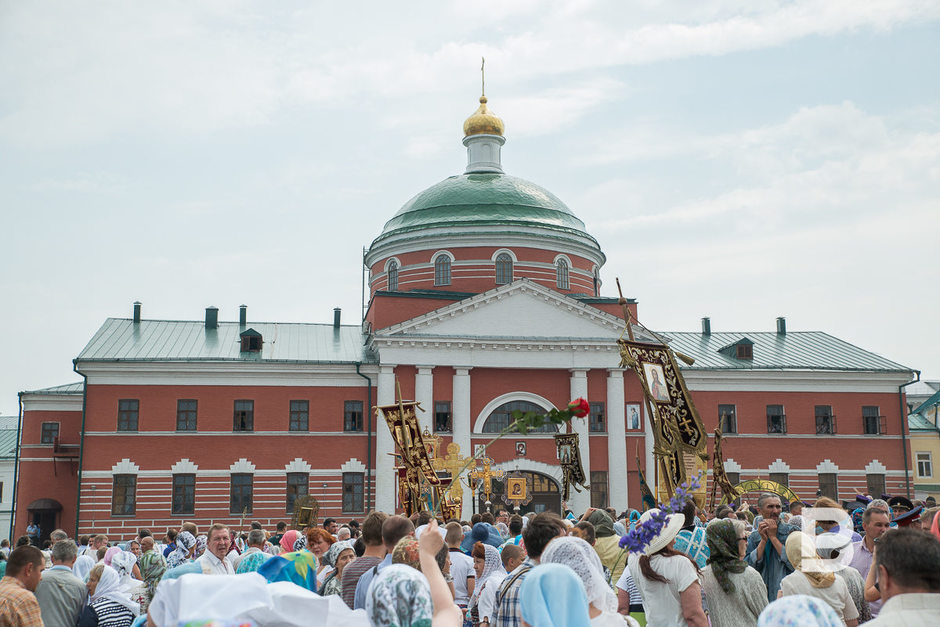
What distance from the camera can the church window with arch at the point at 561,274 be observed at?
131ft

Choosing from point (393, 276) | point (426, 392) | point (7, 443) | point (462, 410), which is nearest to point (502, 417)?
point (462, 410)

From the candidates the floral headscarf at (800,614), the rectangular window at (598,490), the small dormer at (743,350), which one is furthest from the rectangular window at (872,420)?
the floral headscarf at (800,614)

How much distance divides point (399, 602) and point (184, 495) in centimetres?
3281

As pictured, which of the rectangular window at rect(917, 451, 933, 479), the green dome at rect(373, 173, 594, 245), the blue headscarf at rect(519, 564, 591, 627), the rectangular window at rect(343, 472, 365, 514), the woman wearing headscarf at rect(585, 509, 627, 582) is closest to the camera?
the blue headscarf at rect(519, 564, 591, 627)

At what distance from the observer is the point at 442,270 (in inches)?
1563

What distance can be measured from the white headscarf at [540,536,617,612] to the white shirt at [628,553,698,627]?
1.39 m

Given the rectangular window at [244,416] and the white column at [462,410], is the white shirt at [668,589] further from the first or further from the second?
the rectangular window at [244,416]

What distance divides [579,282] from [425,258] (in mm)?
7332

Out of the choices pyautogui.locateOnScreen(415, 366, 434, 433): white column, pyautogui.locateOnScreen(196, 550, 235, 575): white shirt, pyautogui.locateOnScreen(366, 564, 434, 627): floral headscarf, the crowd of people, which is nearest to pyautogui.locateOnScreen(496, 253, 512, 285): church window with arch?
pyautogui.locateOnScreen(415, 366, 434, 433): white column

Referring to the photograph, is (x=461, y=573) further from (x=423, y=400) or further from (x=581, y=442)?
(x=581, y=442)

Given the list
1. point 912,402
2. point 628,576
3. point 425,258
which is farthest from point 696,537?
point 912,402

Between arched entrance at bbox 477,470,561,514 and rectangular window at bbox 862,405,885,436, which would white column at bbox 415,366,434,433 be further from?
rectangular window at bbox 862,405,885,436

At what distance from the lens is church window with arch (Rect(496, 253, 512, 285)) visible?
39281 millimetres

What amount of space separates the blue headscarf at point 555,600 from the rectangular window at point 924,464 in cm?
5059
